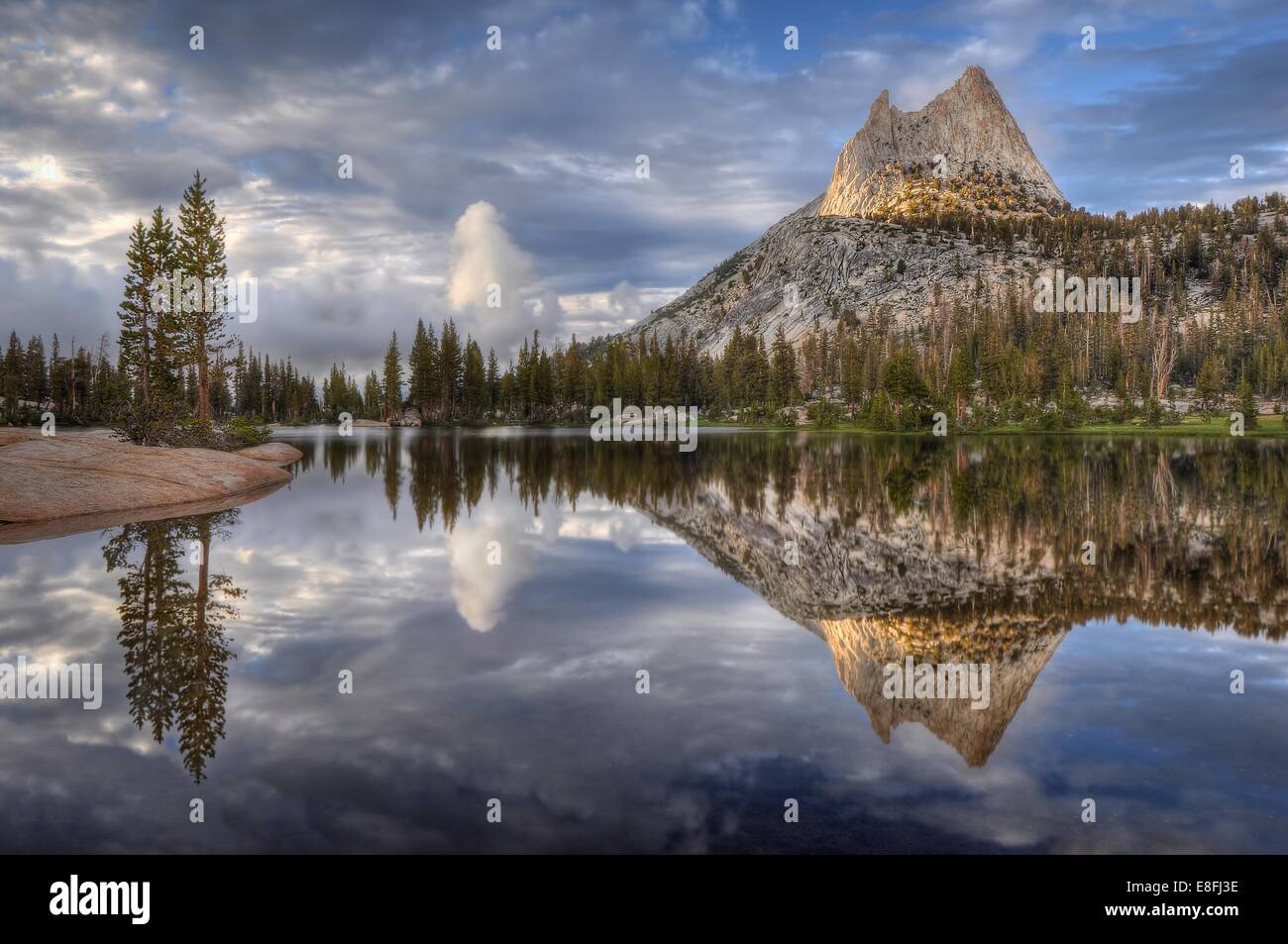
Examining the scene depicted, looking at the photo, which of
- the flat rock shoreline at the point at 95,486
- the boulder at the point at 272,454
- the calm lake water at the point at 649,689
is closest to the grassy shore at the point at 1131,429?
the boulder at the point at 272,454

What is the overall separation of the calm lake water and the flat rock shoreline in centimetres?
284

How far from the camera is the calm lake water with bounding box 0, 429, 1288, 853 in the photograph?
222 inches

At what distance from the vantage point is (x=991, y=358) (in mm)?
120750

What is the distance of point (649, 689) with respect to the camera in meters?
8.45

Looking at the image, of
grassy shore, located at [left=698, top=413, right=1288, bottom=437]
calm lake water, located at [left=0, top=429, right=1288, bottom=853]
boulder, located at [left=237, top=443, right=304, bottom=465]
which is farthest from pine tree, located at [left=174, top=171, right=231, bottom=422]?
grassy shore, located at [left=698, top=413, right=1288, bottom=437]

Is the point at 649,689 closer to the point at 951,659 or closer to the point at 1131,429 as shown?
the point at 951,659

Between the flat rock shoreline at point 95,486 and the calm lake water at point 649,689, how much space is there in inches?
112

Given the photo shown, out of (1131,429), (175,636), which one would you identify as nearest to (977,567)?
(175,636)

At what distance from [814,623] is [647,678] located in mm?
3212

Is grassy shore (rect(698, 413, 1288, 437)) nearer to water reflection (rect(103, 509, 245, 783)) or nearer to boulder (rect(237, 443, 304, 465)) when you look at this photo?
boulder (rect(237, 443, 304, 465))

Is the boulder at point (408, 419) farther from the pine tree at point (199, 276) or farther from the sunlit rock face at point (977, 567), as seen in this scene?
the sunlit rock face at point (977, 567)

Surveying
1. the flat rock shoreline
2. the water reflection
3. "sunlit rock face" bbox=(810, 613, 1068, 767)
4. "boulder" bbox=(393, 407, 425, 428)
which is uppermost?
"boulder" bbox=(393, 407, 425, 428)

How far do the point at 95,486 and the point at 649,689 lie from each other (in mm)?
20554
